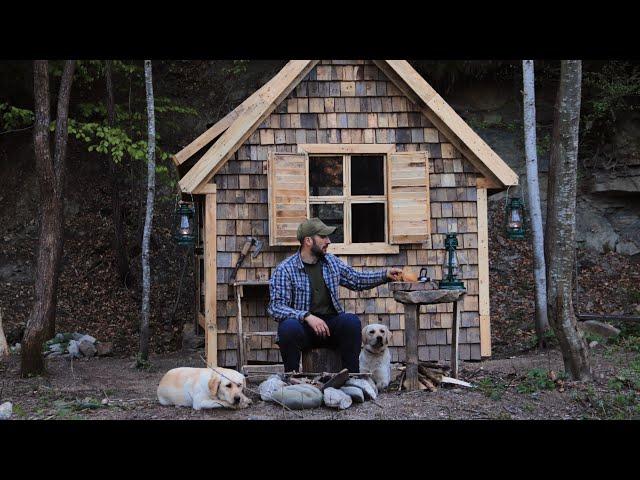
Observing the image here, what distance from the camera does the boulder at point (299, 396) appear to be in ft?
18.2

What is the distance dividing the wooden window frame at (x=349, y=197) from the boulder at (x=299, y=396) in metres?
3.02

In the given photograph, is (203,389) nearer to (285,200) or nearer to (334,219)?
(285,200)

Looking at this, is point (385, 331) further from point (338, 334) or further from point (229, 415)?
point (229, 415)

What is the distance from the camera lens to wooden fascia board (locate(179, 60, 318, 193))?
819 centimetres

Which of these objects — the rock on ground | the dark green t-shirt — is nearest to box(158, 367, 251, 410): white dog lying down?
the rock on ground

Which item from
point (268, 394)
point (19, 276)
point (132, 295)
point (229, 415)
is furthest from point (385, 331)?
point (19, 276)

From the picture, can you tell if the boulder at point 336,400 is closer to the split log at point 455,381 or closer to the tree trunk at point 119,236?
the split log at point 455,381

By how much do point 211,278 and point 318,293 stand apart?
2162 millimetres

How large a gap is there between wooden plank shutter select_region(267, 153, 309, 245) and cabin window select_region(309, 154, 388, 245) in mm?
265

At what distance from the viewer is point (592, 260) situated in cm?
1419

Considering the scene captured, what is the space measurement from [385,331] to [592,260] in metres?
8.97
